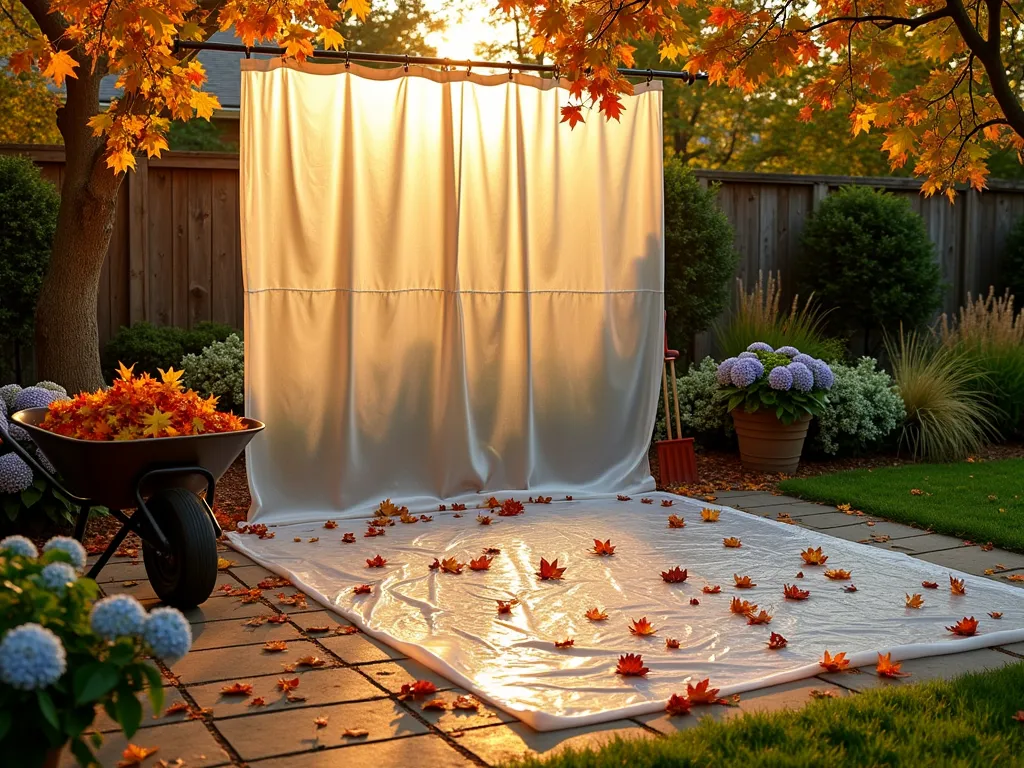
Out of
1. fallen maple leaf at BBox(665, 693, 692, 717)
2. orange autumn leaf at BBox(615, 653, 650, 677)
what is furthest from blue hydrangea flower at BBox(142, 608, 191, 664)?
orange autumn leaf at BBox(615, 653, 650, 677)

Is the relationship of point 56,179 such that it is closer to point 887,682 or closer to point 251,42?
point 251,42

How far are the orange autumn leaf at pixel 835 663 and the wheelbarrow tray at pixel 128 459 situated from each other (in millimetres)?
1817

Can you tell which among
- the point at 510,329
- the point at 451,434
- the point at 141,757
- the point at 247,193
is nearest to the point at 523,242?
the point at 510,329

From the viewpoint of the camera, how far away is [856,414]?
20.1ft

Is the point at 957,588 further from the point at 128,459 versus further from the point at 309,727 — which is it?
the point at 128,459

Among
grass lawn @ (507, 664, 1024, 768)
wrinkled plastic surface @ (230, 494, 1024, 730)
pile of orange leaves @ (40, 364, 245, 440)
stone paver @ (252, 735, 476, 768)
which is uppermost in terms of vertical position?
pile of orange leaves @ (40, 364, 245, 440)

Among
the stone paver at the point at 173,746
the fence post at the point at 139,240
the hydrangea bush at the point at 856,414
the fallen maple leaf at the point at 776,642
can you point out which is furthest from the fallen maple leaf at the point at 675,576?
the fence post at the point at 139,240

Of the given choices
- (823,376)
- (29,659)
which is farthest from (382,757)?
(823,376)

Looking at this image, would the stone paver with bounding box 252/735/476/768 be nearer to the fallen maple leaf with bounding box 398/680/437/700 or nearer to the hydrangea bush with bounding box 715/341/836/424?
the fallen maple leaf with bounding box 398/680/437/700

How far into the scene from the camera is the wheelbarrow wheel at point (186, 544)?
3209 millimetres

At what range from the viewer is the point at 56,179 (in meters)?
5.96

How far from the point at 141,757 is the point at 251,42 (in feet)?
9.98

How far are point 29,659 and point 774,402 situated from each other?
4.75m

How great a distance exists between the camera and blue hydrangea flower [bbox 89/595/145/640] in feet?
5.20
